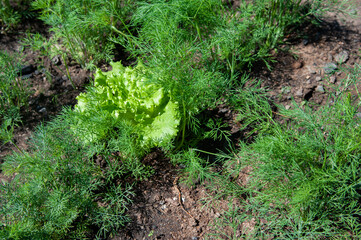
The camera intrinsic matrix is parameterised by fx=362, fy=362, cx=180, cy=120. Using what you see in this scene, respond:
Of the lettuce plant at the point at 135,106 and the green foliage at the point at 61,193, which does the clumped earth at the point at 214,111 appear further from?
the lettuce plant at the point at 135,106

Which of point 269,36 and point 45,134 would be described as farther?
point 269,36

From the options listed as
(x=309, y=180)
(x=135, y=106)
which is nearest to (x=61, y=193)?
(x=135, y=106)

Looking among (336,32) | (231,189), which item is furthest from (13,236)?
(336,32)

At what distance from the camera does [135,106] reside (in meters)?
3.09

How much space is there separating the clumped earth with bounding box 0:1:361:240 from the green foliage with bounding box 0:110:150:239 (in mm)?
179

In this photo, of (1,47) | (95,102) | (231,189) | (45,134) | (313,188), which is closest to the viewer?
(313,188)

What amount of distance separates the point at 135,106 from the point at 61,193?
929 mm

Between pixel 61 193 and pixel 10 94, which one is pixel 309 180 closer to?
pixel 61 193

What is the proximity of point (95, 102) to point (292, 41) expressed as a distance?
2.25m

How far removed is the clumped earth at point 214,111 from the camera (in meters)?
2.91

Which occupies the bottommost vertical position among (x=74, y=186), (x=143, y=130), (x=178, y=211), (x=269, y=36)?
(x=178, y=211)

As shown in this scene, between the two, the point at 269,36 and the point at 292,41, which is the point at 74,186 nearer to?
the point at 269,36

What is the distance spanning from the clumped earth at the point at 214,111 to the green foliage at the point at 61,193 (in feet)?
0.59

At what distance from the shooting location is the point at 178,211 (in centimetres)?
297
